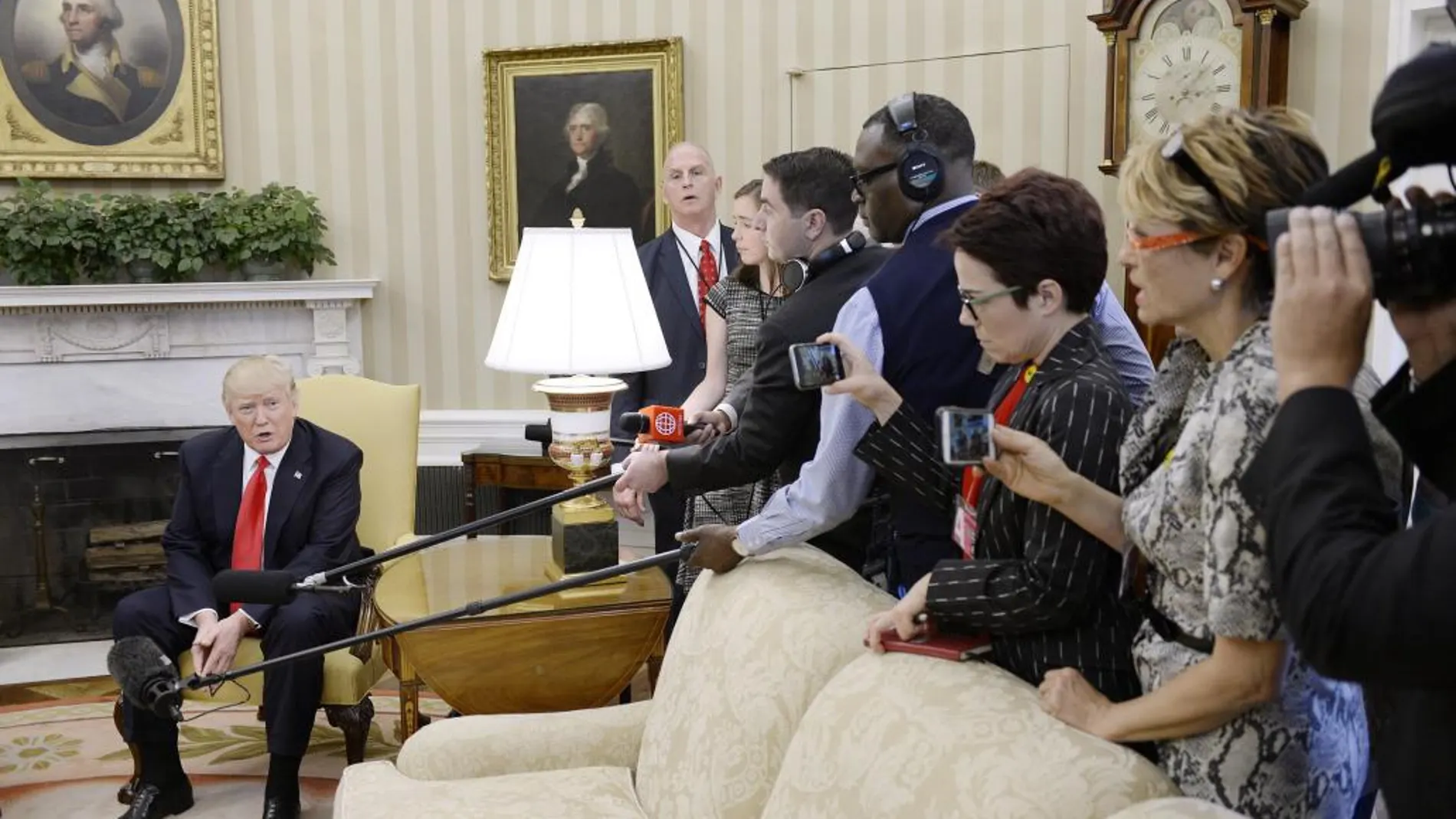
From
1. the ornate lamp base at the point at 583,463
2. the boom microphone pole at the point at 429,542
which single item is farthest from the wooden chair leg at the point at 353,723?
the boom microphone pole at the point at 429,542

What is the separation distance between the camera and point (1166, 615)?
159cm

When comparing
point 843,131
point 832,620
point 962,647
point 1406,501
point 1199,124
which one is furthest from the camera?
point 843,131

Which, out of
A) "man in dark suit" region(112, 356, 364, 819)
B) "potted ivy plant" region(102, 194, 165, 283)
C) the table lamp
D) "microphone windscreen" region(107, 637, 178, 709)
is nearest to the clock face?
the table lamp

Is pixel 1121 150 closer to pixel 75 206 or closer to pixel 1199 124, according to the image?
pixel 1199 124

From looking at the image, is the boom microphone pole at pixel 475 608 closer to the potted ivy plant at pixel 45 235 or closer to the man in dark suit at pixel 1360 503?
the man in dark suit at pixel 1360 503

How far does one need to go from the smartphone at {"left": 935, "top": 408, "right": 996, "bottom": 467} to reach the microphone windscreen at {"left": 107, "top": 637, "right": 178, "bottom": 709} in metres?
2.07

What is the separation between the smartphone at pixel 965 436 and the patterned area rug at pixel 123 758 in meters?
2.77

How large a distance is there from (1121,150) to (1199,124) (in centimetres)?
321

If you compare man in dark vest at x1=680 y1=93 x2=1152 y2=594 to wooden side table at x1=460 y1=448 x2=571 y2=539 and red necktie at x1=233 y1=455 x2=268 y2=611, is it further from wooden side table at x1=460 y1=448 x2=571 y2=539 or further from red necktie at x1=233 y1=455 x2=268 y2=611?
wooden side table at x1=460 y1=448 x2=571 y2=539

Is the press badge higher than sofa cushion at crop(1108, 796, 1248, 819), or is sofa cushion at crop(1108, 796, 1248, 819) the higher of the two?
the press badge

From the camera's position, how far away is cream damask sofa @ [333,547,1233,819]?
1.67m

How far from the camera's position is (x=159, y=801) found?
3805 mm

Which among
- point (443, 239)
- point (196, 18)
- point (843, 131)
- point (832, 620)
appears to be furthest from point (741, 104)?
point (832, 620)

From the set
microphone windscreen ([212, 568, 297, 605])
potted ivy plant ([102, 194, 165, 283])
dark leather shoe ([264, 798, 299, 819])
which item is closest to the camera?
microphone windscreen ([212, 568, 297, 605])
